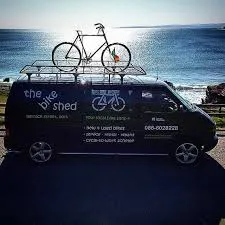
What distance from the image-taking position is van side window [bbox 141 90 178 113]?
32.6 ft

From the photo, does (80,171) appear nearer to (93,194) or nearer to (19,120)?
(93,194)

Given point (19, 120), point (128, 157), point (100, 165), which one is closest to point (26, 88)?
point (19, 120)

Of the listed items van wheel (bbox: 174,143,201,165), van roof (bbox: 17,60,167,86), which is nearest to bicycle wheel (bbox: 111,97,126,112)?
van roof (bbox: 17,60,167,86)

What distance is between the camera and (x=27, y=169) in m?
10.1

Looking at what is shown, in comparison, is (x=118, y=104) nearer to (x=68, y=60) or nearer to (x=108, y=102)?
(x=108, y=102)

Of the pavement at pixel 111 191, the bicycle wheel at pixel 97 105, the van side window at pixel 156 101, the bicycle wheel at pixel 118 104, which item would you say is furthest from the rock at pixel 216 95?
the bicycle wheel at pixel 97 105

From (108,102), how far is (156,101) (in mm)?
1240

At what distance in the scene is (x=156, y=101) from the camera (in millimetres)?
10023

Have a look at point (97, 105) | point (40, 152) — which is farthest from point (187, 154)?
point (40, 152)

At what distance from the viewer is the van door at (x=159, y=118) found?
9969 millimetres

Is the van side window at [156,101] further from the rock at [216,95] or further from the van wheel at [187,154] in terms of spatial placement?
the rock at [216,95]

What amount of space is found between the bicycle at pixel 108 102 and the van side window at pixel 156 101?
0.57 meters

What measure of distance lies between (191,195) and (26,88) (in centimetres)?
474

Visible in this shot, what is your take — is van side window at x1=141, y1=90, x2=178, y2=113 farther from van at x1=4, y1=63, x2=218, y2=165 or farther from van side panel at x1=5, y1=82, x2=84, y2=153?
van side panel at x1=5, y1=82, x2=84, y2=153
